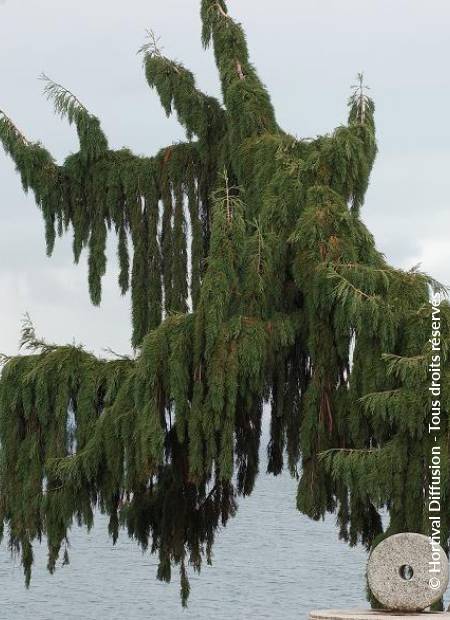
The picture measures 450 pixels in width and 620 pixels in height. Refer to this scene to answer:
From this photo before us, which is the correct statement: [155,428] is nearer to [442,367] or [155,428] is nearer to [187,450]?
[187,450]

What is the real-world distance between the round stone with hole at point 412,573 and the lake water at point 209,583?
1899 centimetres

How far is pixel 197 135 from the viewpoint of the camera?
15.8 m

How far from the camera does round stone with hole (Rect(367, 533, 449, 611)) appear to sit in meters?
11.6

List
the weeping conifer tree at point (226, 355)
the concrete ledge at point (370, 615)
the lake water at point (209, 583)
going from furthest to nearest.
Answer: the lake water at point (209, 583)
the weeping conifer tree at point (226, 355)
the concrete ledge at point (370, 615)

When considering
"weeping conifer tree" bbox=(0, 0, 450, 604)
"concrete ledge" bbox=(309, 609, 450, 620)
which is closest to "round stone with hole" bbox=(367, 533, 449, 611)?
"concrete ledge" bbox=(309, 609, 450, 620)

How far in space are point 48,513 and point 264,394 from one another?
2424 mm

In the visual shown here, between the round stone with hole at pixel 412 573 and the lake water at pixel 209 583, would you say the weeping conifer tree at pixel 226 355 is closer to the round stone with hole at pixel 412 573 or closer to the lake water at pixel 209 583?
the round stone with hole at pixel 412 573

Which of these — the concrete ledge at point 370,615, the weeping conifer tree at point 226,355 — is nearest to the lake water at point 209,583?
the weeping conifer tree at point 226,355

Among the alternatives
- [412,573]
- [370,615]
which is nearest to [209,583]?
[412,573]

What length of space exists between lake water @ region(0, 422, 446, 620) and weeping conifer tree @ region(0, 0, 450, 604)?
1555cm

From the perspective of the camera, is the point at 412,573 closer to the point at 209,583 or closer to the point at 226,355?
the point at 226,355

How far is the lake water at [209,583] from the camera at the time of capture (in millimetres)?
36125

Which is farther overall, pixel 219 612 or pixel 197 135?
pixel 219 612

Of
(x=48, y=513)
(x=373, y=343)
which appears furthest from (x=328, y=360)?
(x=48, y=513)
